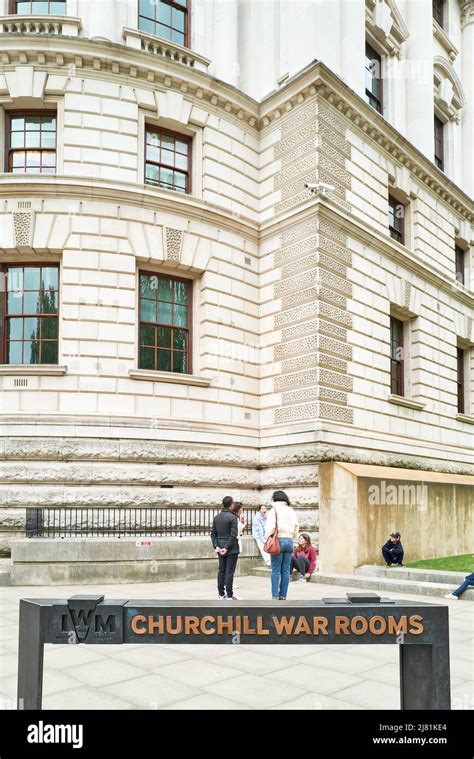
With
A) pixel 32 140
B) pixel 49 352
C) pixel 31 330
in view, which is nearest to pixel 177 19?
pixel 32 140

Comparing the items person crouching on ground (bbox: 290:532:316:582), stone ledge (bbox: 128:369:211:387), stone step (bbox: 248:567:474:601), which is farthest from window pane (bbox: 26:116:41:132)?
stone step (bbox: 248:567:474:601)

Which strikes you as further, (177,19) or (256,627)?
(177,19)

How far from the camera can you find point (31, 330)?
17.7m

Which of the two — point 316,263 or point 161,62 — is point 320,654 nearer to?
point 316,263

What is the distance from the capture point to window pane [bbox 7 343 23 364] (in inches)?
695

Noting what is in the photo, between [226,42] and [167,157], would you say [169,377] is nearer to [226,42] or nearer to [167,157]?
[167,157]

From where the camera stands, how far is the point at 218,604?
14.9 feet

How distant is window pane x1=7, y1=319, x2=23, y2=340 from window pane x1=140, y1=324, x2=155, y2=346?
308 cm

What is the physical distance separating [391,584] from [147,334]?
9.16m

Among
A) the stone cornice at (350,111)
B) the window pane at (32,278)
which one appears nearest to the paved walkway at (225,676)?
the window pane at (32,278)

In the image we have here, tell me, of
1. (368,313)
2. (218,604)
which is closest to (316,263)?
(368,313)

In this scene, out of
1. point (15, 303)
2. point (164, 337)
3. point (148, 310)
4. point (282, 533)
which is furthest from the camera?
point (164, 337)
